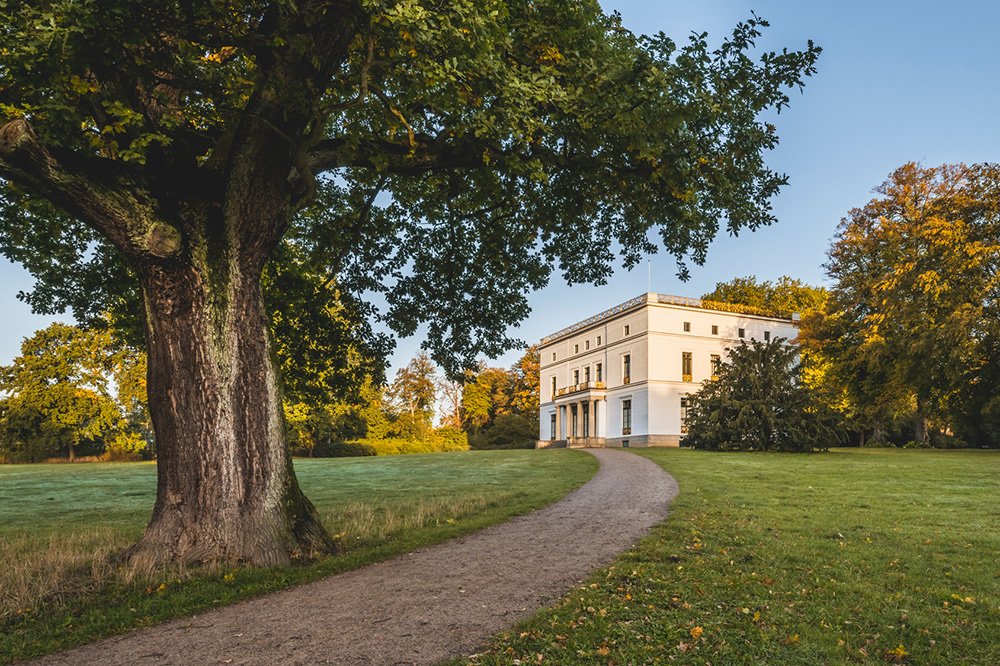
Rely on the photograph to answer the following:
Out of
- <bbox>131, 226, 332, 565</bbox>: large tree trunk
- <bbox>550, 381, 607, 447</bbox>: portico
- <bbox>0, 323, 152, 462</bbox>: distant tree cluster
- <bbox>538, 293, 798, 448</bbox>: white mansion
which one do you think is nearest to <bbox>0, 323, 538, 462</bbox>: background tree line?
<bbox>0, 323, 152, 462</bbox>: distant tree cluster

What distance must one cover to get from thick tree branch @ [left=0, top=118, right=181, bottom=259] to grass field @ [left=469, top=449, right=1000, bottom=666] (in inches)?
217

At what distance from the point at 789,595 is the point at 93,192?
785cm

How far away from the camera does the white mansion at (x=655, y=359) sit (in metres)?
47.2

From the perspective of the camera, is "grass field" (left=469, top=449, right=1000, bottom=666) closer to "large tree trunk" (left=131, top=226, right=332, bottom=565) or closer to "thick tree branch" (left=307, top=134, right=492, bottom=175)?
"large tree trunk" (left=131, top=226, right=332, bottom=565)

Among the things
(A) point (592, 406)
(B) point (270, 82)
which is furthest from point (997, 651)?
(A) point (592, 406)

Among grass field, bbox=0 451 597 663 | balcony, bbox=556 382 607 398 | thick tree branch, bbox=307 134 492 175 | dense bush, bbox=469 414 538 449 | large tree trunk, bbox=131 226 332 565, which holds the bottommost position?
dense bush, bbox=469 414 538 449

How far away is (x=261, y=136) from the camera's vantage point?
7496mm

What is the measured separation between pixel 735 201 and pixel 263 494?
308 inches

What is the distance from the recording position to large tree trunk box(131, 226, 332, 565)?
6895 millimetres

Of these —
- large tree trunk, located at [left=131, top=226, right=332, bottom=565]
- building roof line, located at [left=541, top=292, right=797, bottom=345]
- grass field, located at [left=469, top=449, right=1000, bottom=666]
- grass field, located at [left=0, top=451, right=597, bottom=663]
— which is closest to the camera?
grass field, located at [left=469, top=449, right=1000, bottom=666]

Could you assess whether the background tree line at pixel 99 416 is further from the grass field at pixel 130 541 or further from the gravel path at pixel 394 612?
the gravel path at pixel 394 612

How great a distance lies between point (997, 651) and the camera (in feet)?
14.3

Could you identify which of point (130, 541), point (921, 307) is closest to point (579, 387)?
point (921, 307)

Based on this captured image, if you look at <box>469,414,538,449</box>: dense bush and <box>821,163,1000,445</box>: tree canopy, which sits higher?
<box>821,163,1000,445</box>: tree canopy
